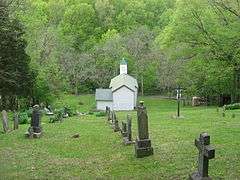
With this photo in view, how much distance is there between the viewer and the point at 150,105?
65750mm

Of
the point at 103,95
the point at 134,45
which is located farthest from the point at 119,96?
the point at 134,45

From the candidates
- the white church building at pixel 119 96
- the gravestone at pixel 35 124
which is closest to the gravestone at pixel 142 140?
the gravestone at pixel 35 124

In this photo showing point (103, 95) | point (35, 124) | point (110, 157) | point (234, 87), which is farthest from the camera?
point (103, 95)

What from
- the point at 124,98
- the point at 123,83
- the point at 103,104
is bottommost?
the point at 103,104

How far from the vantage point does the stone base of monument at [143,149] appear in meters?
15.1

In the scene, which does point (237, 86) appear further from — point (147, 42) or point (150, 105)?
point (147, 42)

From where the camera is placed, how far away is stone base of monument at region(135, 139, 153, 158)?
15134 millimetres

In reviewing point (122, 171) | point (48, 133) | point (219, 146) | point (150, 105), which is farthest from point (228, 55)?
point (122, 171)

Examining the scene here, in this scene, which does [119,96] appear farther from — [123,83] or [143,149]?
[143,149]

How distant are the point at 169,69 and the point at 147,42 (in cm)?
954

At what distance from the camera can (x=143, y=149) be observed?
1520 centimetres

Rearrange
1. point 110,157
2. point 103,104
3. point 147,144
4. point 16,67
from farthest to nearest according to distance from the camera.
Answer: point 103,104 → point 16,67 → point 110,157 → point 147,144

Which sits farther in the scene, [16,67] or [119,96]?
[119,96]

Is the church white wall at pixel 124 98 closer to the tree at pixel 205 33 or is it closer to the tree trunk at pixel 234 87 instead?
the tree at pixel 205 33
